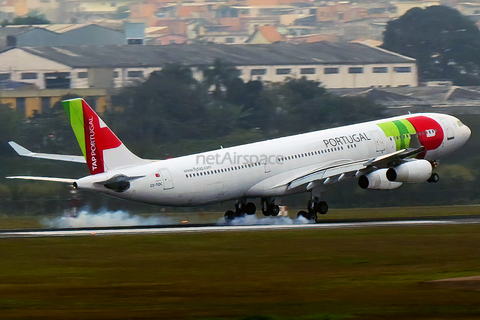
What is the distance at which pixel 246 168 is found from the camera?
48594 millimetres

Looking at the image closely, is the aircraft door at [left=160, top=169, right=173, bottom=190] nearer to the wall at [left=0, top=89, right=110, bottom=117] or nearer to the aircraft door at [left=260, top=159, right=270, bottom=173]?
the aircraft door at [left=260, top=159, right=270, bottom=173]

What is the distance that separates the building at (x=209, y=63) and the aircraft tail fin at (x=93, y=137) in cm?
4827

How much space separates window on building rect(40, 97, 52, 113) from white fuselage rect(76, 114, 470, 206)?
4473 centimetres

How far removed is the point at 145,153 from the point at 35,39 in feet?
121

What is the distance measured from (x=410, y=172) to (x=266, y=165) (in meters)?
7.37

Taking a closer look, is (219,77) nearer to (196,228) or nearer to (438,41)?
(438,41)

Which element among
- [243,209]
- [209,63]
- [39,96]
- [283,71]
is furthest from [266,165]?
[283,71]

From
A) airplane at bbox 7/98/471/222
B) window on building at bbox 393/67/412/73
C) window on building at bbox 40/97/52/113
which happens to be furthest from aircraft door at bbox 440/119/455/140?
window on building at bbox 393/67/412/73

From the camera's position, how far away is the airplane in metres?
44.4

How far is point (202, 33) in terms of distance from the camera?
126 metres

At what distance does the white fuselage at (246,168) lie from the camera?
45312mm

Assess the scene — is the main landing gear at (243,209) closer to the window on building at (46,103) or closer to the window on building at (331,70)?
the window on building at (46,103)

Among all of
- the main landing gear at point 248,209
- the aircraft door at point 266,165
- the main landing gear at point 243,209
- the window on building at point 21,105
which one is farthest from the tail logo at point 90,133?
the window on building at point 21,105

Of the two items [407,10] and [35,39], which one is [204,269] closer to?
[35,39]
